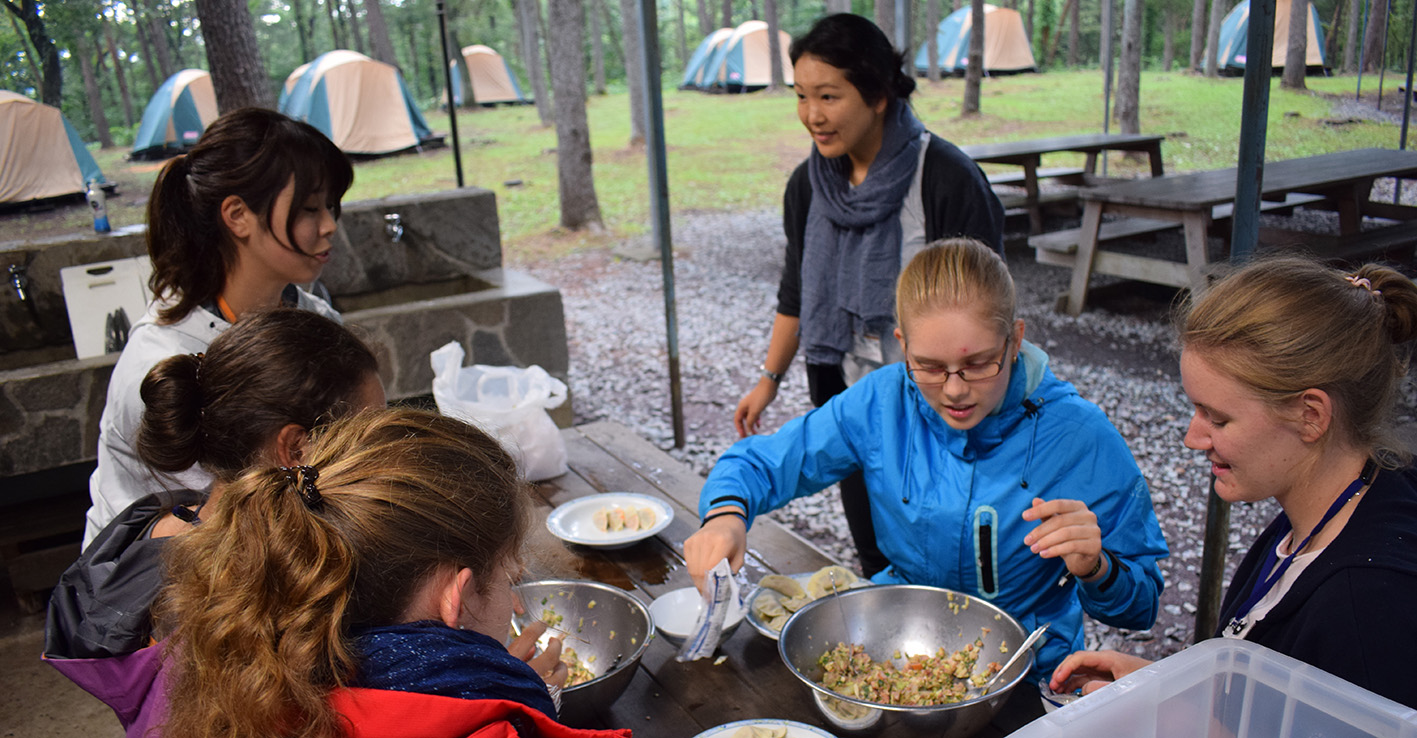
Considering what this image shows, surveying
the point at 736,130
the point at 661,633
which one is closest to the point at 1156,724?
the point at 661,633

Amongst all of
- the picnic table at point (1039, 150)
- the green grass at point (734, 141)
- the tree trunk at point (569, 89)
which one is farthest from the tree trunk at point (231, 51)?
the picnic table at point (1039, 150)

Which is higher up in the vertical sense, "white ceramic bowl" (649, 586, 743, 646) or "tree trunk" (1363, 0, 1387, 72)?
A: "tree trunk" (1363, 0, 1387, 72)

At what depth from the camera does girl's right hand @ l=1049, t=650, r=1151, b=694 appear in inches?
55.6

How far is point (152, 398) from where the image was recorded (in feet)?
4.85

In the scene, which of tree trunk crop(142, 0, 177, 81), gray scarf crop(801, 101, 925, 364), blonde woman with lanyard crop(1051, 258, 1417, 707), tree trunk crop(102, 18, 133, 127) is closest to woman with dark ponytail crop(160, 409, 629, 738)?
blonde woman with lanyard crop(1051, 258, 1417, 707)

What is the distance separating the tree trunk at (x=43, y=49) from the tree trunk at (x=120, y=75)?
0.56 meters

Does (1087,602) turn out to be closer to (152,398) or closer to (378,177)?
(152,398)

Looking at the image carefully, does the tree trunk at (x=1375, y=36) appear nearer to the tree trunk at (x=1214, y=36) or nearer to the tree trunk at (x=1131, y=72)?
the tree trunk at (x=1214, y=36)

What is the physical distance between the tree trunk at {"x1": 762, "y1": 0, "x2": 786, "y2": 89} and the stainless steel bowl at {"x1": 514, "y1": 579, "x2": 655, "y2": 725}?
18.7 m

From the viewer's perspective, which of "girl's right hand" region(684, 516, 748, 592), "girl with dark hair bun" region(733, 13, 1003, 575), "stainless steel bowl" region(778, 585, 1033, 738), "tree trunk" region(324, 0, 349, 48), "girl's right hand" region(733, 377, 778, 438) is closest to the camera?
"stainless steel bowl" region(778, 585, 1033, 738)

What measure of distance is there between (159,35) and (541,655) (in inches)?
224

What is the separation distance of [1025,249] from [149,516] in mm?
7808

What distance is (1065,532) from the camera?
145 cm

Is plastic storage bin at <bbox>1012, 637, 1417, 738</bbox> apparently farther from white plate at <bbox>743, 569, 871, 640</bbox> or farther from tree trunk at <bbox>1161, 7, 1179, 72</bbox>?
tree trunk at <bbox>1161, 7, 1179, 72</bbox>
